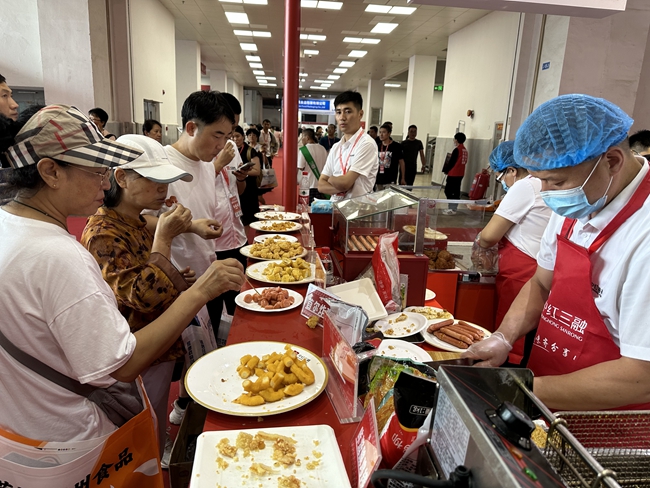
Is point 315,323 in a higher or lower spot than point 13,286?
lower

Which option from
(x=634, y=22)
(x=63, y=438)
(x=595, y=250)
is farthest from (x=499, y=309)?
(x=634, y=22)

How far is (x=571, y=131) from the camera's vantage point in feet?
4.33

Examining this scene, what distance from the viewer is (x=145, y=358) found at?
125 centimetres

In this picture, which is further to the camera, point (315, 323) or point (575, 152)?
point (315, 323)

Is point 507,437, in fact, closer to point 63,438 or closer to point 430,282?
point 63,438

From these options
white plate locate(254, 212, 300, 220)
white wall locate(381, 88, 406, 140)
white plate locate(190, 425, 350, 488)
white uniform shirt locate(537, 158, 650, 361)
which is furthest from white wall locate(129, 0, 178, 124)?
white wall locate(381, 88, 406, 140)

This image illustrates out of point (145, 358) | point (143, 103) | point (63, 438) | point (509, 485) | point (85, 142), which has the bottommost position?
point (63, 438)

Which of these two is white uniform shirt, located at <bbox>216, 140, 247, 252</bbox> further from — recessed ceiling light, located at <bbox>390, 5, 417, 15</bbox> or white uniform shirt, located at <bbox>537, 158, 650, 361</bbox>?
recessed ceiling light, located at <bbox>390, 5, 417, 15</bbox>

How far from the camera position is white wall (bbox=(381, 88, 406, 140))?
2306cm

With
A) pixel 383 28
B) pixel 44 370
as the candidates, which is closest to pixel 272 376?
pixel 44 370

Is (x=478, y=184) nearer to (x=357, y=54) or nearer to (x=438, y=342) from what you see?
(x=438, y=342)

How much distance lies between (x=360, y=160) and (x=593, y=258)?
104 inches

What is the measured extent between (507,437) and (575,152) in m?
1.07

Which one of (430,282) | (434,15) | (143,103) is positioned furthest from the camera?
(434,15)
